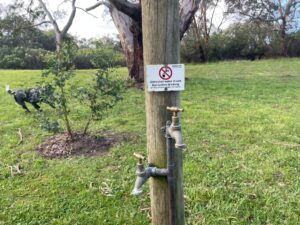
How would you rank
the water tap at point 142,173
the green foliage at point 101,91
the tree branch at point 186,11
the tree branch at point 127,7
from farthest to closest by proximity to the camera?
1. the tree branch at point 186,11
2. the tree branch at point 127,7
3. the green foliage at point 101,91
4. the water tap at point 142,173

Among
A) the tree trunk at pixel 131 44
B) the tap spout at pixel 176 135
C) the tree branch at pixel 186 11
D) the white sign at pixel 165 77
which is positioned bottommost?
the tap spout at pixel 176 135

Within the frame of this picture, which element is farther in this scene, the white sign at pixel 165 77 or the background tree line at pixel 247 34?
the background tree line at pixel 247 34

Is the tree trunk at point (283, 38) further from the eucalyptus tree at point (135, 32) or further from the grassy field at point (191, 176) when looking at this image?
the grassy field at point (191, 176)

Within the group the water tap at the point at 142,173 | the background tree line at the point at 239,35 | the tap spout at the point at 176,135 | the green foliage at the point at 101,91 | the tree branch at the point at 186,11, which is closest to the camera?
the tap spout at the point at 176,135

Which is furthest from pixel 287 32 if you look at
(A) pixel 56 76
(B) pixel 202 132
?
(A) pixel 56 76

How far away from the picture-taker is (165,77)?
119 centimetres

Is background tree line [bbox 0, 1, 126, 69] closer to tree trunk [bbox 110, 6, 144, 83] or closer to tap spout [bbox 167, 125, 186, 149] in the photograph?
tree trunk [bbox 110, 6, 144, 83]

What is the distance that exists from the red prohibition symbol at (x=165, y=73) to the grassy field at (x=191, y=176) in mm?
1163

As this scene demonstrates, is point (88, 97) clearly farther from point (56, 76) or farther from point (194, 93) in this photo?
point (194, 93)

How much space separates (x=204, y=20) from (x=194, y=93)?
40.8 ft

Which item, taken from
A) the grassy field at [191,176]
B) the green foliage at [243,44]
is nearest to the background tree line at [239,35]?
the green foliage at [243,44]

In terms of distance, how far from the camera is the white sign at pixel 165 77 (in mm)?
1183

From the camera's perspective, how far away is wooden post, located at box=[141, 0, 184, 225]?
1158 mm

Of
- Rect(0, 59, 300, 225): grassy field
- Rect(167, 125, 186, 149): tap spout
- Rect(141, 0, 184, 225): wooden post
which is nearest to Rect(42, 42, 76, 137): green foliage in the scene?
Rect(0, 59, 300, 225): grassy field
